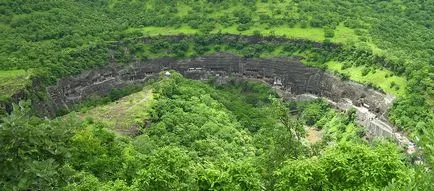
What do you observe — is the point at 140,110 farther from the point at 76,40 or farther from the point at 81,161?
the point at 76,40

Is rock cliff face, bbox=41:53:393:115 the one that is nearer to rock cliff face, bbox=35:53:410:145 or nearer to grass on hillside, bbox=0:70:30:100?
rock cliff face, bbox=35:53:410:145

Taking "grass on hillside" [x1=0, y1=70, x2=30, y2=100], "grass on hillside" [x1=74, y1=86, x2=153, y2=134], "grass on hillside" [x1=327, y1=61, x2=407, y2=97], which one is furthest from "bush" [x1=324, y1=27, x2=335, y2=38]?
"grass on hillside" [x1=0, y1=70, x2=30, y2=100]

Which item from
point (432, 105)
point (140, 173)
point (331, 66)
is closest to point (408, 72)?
point (432, 105)

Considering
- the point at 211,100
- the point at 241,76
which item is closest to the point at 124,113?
the point at 211,100

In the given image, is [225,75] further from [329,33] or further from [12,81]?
[12,81]

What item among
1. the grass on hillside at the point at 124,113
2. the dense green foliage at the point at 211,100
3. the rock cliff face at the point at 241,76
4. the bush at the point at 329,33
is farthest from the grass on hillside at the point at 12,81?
the bush at the point at 329,33
